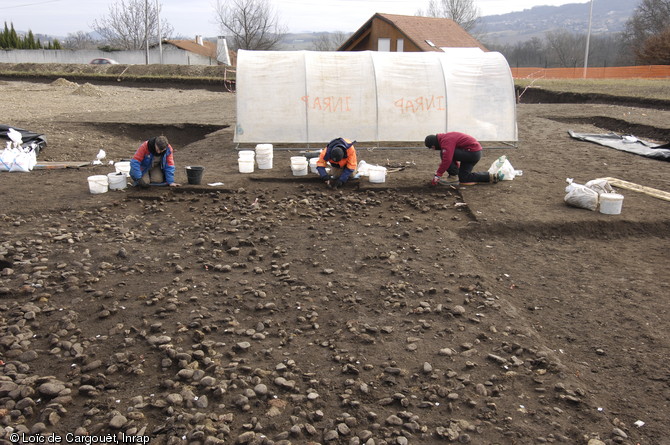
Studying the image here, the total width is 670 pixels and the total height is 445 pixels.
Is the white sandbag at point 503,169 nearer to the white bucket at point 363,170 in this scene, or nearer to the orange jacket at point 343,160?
the white bucket at point 363,170

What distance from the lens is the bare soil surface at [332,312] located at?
13.5 ft

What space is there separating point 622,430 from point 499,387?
36.4 inches

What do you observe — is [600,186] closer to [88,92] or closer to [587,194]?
[587,194]

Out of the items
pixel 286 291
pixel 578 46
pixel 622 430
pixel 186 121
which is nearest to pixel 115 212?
pixel 286 291

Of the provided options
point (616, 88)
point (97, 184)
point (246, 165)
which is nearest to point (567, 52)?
point (616, 88)

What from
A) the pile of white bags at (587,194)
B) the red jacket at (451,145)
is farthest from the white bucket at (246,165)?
the pile of white bags at (587,194)

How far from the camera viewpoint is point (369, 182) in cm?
1024

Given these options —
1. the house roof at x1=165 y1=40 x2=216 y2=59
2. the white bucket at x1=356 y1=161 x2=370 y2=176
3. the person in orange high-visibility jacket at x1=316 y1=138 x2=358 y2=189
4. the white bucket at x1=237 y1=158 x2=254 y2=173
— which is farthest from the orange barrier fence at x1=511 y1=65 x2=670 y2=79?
the white bucket at x1=237 y1=158 x2=254 y2=173

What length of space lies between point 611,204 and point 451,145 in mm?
2759

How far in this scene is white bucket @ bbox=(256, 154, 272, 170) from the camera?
1123 cm

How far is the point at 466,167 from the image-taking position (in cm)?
1016

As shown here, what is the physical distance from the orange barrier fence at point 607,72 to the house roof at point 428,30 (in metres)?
5.18

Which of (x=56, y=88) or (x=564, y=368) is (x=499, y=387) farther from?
(x=56, y=88)

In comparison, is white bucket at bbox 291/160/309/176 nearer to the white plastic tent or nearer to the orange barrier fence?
the white plastic tent
